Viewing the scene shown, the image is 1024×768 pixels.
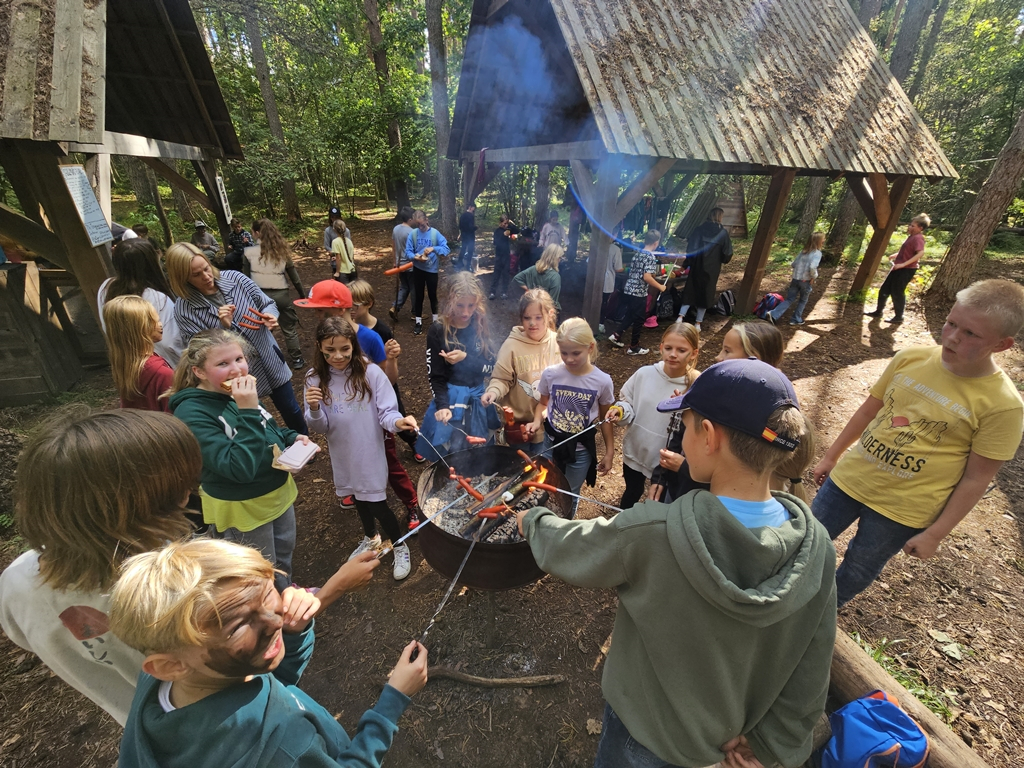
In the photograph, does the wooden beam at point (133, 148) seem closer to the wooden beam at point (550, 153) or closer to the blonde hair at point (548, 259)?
the blonde hair at point (548, 259)

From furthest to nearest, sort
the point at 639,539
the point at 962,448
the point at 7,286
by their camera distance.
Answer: the point at 7,286 < the point at 962,448 < the point at 639,539

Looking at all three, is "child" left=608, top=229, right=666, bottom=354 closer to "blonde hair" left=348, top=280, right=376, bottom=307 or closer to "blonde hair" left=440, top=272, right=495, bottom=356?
"blonde hair" left=440, top=272, right=495, bottom=356

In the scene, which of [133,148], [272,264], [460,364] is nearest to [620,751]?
[460,364]

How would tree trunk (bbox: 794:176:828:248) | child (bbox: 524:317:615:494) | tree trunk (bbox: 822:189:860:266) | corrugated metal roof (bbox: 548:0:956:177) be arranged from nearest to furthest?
1. child (bbox: 524:317:615:494)
2. corrugated metal roof (bbox: 548:0:956:177)
3. tree trunk (bbox: 822:189:860:266)
4. tree trunk (bbox: 794:176:828:248)

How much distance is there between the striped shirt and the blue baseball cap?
3492 millimetres

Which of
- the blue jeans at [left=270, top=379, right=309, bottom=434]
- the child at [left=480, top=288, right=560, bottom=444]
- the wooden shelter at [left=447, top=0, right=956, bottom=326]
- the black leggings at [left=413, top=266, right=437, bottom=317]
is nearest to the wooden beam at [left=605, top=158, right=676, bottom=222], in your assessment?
the wooden shelter at [left=447, top=0, right=956, bottom=326]

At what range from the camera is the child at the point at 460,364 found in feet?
11.9

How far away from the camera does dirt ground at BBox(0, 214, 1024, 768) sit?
2.34 meters

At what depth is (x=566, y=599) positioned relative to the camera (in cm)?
317

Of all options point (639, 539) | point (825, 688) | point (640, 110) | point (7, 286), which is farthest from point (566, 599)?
point (7, 286)

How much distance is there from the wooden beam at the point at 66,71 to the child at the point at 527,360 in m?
3.42

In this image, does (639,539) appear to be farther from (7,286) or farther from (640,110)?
(7,286)

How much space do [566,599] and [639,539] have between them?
89.2 inches

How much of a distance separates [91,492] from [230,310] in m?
2.82
